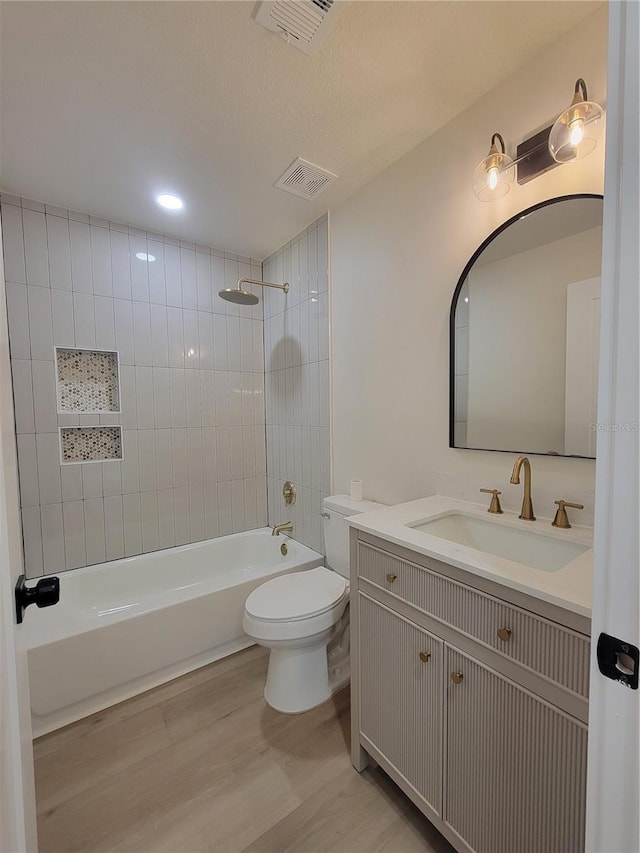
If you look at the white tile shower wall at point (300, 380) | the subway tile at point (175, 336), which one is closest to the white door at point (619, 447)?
the white tile shower wall at point (300, 380)

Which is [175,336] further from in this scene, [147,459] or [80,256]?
[147,459]

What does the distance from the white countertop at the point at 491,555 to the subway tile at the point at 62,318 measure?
2.01 metres

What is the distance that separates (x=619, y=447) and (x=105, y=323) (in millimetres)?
2557

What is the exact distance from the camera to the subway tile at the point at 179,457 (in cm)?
250

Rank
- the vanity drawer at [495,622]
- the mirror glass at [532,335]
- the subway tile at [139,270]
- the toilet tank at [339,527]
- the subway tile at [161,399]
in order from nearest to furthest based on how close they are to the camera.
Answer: the vanity drawer at [495,622] → the mirror glass at [532,335] → the toilet tank at [339,527] → the subway tile at [139,270] → the subway tile at [161,399]

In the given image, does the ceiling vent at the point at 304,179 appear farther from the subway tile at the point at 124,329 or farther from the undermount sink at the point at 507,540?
the undermount sink at the point at 507,540

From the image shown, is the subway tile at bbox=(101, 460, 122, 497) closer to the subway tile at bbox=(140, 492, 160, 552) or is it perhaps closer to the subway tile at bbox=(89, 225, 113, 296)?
the subway tile at bbox=(140, 492, 160, 552)

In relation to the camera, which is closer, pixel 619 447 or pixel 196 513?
pixel 619 447

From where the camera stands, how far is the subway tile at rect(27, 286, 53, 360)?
204cm

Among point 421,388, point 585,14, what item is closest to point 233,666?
point 421,388

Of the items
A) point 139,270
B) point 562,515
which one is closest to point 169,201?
point 139,270

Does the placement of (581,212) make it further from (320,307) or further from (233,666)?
(233,666)

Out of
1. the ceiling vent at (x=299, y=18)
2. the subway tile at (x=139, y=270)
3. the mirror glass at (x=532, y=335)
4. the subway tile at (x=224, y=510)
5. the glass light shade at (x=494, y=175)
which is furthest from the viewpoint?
the subway tile at (x=224, y=510)

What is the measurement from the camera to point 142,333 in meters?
2.35
